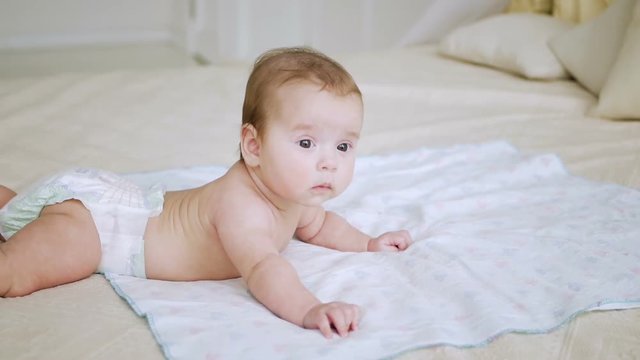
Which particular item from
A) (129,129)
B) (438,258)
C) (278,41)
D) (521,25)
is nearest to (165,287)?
(438,258)

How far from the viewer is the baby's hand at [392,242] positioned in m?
1.30

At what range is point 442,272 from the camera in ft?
3.85

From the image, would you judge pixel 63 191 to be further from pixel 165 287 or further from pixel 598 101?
pixel 598 101

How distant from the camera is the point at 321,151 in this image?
111cm

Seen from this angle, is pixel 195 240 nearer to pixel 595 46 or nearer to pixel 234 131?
pixel 234 131

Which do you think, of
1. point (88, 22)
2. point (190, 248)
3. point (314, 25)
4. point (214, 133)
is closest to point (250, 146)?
point (190, 248)

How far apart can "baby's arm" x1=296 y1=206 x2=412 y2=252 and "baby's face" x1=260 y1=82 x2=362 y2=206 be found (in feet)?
0.62

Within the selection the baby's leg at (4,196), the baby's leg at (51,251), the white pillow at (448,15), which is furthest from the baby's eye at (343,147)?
the white pillow at (448,15)

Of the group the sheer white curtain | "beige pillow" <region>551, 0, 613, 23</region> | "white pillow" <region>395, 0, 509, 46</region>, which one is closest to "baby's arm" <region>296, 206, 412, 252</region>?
"beige pillow" <region>551, 0, 613, 23</region>

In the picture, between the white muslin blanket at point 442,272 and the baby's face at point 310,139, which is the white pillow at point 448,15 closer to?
the white muslin blanket at point 442,272

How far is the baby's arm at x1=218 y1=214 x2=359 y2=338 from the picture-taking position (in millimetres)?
982

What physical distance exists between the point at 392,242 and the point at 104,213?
46 cm

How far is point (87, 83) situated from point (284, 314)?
1462mm

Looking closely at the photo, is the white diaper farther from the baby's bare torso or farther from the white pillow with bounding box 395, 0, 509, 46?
the white pillow with bounding box 395, 0, 509, 46
